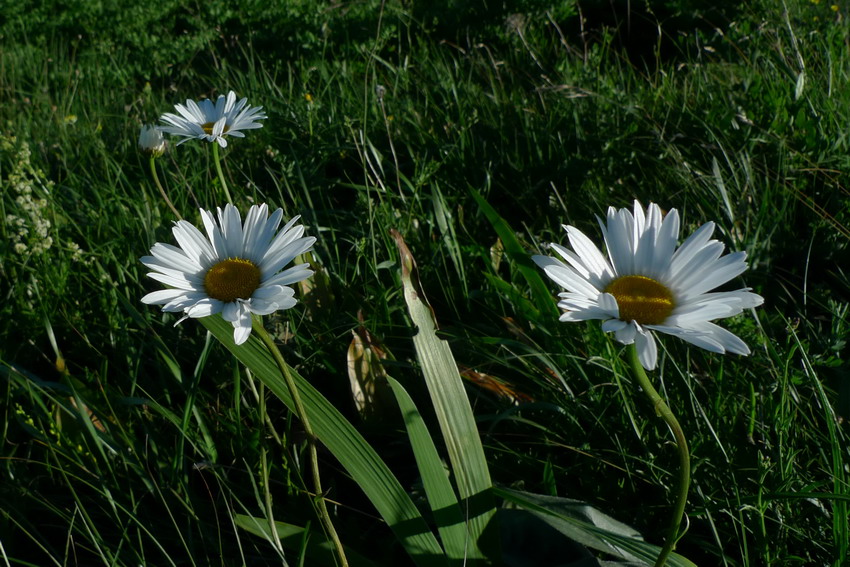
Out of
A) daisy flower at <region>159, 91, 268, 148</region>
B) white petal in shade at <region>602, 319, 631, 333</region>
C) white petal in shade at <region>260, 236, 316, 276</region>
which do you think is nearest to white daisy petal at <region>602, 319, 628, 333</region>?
white petal in shade at <region>602, 319, 631, 333</region>

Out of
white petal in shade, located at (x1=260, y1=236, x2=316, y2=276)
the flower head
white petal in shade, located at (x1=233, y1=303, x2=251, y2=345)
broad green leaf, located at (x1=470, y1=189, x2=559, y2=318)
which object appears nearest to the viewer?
white petal in shade, located at (x1=233, y1=303, x2=251, y2=345)

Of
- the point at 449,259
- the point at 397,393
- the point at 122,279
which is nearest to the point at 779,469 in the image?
the point at 397,393

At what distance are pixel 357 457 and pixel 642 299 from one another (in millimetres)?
481

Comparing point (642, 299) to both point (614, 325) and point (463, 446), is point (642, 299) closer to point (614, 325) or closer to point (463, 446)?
point (614, 325)

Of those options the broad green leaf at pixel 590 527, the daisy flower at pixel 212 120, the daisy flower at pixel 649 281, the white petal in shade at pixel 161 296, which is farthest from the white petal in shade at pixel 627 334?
the daisy flower at pixel 212 120

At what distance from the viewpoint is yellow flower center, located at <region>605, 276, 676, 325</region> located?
928 mm

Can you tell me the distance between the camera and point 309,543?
1.20 m

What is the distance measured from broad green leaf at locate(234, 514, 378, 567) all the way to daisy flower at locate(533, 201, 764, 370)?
557 millimetres

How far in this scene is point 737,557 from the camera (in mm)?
1213

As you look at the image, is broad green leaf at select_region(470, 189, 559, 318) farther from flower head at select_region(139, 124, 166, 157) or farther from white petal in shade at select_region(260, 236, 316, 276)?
flower head at select_region(139, 124, 166, 157)

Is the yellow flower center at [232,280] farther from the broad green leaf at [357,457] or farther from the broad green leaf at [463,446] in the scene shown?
the broad green leaf at [463,446]

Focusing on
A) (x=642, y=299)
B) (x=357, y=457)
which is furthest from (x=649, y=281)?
(x=357, y=457)

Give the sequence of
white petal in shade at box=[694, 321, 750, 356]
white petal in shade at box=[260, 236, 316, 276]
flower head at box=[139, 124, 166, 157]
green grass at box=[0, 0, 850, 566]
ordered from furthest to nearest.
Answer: flower head at box=[139, 124, 166, 157]
green grass at box=[0, 0, 850, 566]
white petal in shade at box=[260, 236, 316, 276]
white petal in shade at box=[694, 321, 750, 356]

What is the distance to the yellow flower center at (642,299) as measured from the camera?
36.5 inches
